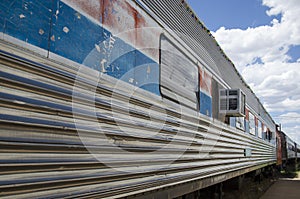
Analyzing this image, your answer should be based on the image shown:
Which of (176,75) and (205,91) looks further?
(205,91)

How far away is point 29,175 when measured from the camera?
1.41 meters

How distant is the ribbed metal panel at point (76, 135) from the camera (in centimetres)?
137

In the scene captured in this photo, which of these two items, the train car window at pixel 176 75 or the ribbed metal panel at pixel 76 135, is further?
the train car window at pixel 176 75

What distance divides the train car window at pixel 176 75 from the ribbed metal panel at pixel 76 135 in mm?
225

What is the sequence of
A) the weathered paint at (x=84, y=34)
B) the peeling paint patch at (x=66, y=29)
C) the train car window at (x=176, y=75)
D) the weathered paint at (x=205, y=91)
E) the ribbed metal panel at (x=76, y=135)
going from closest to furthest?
1. the ribbed metal panel at (x=76, y=135)
2. the weathered paint at (x=84, y=34)
3. the peeling paint patch at (x=66, y=29)
4. the train car window at (x=176, y=75)
5. the weathered paint at (x=205, y=91)

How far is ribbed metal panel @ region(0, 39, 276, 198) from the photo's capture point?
4.49 feet

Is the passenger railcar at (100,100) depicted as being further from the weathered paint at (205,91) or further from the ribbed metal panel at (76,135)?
the weathered paint at (205,91)

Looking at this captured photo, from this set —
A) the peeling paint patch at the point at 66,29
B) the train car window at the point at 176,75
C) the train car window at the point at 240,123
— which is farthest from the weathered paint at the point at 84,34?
the train car window at the point at 240,123

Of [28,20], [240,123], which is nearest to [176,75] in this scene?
[28,20]

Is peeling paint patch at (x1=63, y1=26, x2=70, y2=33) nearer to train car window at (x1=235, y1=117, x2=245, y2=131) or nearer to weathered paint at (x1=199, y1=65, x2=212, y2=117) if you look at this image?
weathered paint at (x1=199, y1=65, x2=212, y2=117)

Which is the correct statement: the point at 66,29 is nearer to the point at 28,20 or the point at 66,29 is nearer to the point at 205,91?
the point at 28,20

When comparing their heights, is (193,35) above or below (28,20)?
above

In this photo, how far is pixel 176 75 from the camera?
3246 millimetres

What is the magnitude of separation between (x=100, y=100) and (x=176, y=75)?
1.45m
